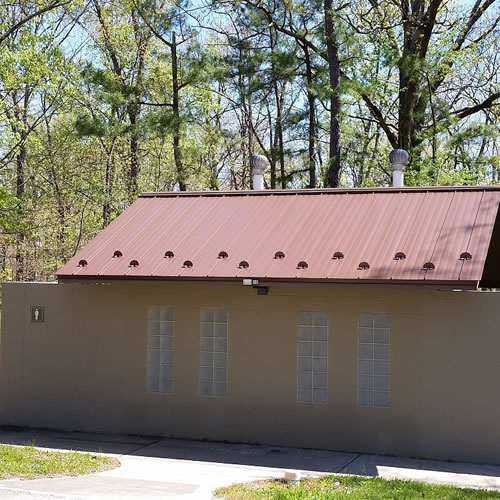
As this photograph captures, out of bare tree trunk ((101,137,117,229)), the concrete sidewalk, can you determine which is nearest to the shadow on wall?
the concrete sidewalk

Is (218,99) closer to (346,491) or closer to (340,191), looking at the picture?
(340,191)

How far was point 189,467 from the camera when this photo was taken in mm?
8578

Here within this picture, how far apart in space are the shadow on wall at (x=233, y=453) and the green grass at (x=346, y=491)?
31.3 inches

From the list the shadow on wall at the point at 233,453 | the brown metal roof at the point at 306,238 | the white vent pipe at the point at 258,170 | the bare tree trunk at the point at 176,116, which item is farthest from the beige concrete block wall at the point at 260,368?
the bare tree trunk at the point at 176,116

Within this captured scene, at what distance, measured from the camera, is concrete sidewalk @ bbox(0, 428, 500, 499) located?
7398 millimetres

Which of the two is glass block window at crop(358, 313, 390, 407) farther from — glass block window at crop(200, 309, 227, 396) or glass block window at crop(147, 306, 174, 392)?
glass block window at crop(147, 306, 174, 392)

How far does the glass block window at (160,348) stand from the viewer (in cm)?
1050

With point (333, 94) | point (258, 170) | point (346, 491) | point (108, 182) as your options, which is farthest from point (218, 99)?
point (346, 491)

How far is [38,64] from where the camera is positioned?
74.8 ft

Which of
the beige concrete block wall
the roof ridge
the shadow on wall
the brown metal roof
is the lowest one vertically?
the shadow on wall

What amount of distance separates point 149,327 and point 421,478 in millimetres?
4256

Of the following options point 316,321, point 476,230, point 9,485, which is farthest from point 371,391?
point 9,485

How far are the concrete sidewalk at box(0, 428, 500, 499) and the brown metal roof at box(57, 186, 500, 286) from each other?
6.93ft

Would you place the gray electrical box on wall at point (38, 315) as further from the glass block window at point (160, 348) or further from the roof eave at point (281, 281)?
the glass block window at point (160, 348)
